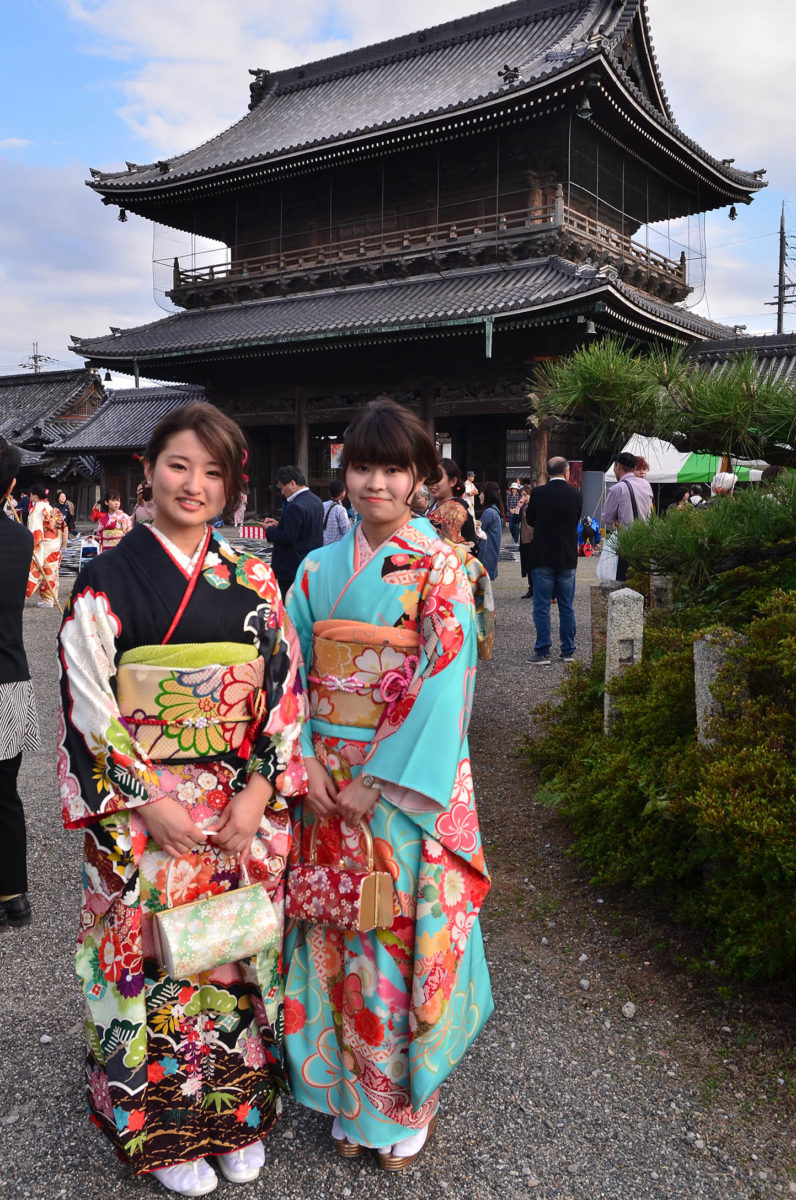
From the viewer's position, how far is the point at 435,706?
202 centimetres

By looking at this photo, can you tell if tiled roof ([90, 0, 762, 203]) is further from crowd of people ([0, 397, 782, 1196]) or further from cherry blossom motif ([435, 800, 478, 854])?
cherry blossom motif ([435, 800, 478, 854])

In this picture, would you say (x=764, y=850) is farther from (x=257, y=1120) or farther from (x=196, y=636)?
(x=196, y=636)

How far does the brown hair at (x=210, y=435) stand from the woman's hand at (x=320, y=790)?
2.31 ft

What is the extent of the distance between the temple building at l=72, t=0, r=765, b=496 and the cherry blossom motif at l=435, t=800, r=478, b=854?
38.3 ft

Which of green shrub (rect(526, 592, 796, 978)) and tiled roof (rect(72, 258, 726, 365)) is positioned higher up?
tiled roof (rect(72, 258, 726, 365))

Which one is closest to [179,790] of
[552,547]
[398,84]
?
[552,547]

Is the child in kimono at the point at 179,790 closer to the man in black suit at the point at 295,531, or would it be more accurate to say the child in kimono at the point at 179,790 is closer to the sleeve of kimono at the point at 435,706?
the sleeve of kimono at the point at 435,706

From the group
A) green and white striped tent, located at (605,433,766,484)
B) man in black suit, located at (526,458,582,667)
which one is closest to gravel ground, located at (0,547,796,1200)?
green and white striped tent, located at (605,433,766,484)

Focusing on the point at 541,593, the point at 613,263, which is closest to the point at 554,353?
the point at 613,263

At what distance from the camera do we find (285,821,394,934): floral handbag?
6.58 feet

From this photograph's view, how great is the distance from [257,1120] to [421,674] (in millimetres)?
1154

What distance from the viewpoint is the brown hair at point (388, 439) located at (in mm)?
2100

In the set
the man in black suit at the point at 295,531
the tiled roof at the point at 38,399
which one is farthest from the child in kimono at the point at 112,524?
the tiled roof at the point at 38,399

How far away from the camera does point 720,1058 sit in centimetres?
248
